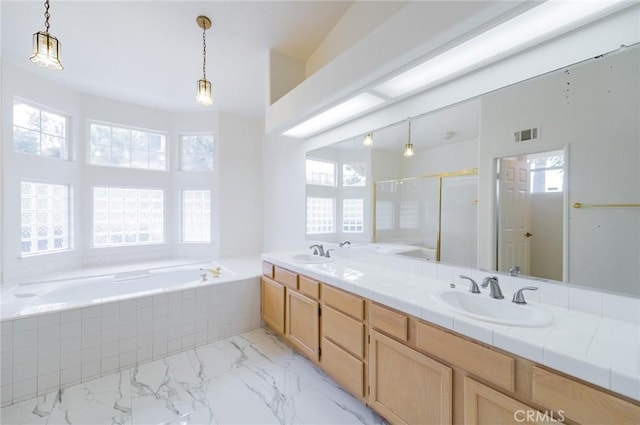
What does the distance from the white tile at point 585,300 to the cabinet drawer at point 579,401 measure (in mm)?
560

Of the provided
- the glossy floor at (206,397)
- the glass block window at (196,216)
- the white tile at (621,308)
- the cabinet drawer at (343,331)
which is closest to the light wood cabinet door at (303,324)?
the cabinet drawer at (343,331)

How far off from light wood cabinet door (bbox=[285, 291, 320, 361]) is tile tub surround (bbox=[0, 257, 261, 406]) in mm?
715

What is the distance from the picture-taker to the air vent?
140cm

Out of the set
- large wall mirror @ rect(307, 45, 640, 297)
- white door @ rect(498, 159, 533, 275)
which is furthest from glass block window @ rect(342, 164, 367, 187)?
white door @ rect(498, 159, 533, 275)

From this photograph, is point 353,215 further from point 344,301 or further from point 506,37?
point 506,37

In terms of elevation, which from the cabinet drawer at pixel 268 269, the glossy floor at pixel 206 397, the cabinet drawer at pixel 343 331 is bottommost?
the glossy floor at pixel 206 397

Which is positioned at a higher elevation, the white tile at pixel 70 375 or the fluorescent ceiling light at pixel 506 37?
the fluorescent ceiling light at pixel 506 37

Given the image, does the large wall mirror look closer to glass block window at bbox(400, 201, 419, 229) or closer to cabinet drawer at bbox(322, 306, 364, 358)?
glass block window at bbox(400, 201, 419, 229)

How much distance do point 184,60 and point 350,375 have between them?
10.9 feet

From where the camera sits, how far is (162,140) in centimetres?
404

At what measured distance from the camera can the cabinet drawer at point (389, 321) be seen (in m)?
1.37

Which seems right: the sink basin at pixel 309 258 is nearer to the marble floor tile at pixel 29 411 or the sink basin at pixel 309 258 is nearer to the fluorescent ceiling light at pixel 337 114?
the fluorescent ceiling light at pixel 337 114

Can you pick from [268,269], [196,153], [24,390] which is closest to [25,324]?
[24,390]

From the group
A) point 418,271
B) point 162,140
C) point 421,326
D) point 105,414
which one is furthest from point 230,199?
point 421,326
